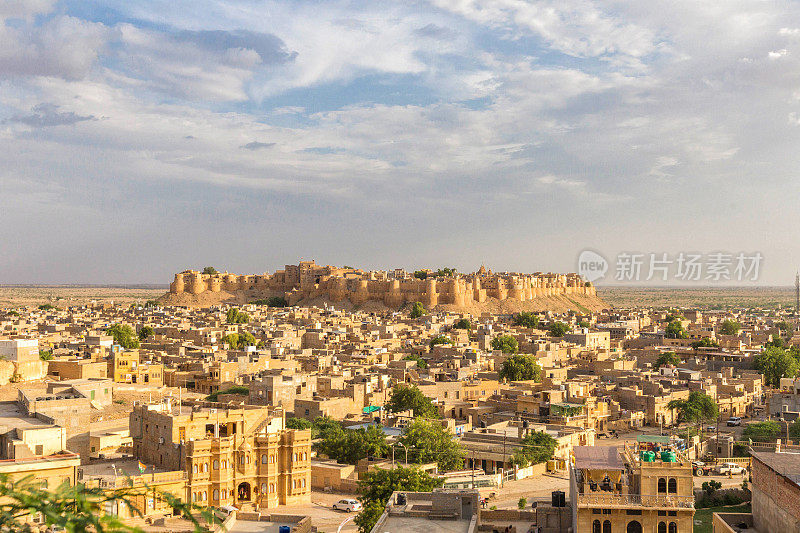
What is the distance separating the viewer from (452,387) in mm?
44594

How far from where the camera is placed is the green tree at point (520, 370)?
5062cm

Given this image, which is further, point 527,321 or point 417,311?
point 417,311

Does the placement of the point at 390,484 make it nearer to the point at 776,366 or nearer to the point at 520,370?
the point at 520,370

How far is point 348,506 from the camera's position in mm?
26688

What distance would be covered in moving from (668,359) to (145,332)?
41.8m

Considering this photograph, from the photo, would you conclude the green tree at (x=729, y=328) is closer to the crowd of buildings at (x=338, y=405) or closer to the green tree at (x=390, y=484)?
the crowd of buildings at (x=338, y=405)

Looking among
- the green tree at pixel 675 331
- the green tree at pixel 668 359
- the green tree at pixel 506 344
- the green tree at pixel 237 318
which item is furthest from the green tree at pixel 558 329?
the green tree at pixel 237 318

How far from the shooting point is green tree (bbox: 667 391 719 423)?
42906 millimetres

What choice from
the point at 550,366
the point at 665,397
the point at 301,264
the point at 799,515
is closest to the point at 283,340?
the point at 550,366

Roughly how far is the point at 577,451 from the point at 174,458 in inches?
493

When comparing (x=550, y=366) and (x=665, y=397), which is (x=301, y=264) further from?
(x=665, y=397)

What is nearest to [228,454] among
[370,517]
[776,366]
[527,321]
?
[370,517]

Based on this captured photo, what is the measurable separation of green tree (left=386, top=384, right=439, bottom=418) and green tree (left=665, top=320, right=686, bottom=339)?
4445 cm

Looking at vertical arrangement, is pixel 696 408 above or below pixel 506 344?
below
